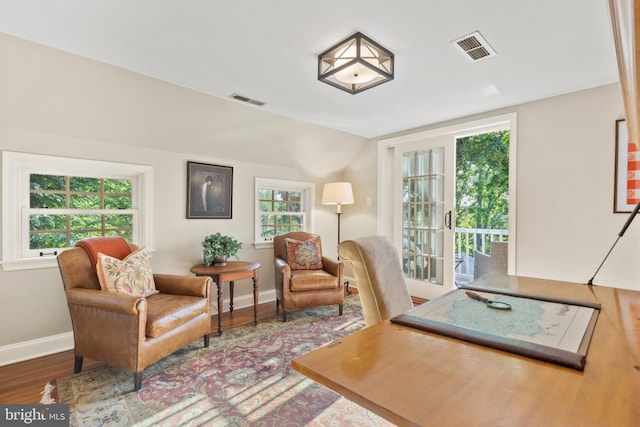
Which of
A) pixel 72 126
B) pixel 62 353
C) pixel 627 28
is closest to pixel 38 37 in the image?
pixel 72 126

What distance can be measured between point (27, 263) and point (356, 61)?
2960 mm

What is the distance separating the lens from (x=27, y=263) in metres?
2.43

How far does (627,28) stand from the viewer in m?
0.46

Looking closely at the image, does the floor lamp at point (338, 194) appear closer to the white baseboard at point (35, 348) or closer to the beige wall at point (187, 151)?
the beige wall at point (187, 151)

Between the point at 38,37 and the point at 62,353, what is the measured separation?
2388 mm

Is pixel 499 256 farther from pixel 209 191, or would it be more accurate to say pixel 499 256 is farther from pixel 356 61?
pixel 209 191

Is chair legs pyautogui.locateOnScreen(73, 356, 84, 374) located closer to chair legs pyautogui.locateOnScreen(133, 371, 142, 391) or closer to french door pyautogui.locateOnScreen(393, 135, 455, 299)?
chair legs pyautogui.locateOnScreen(133, 371, 142, 391)

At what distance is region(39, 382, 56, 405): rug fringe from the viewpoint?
1820 millimetres

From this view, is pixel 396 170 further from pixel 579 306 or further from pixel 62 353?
pixel 62 353

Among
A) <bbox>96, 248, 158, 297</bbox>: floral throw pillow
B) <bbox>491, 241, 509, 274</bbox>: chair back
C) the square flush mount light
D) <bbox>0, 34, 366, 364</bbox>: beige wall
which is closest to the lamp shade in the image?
<bbox>0, 34, 366, 364</bbox>: beige wall

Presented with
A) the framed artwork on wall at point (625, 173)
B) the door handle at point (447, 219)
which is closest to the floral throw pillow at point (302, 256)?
the door handle at point (447, 219)

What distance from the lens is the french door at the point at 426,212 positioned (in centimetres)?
380

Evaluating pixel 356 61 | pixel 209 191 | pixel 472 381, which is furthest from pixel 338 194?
pixel 472 381

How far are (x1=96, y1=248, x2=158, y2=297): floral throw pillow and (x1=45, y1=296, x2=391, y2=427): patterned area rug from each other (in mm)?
581
